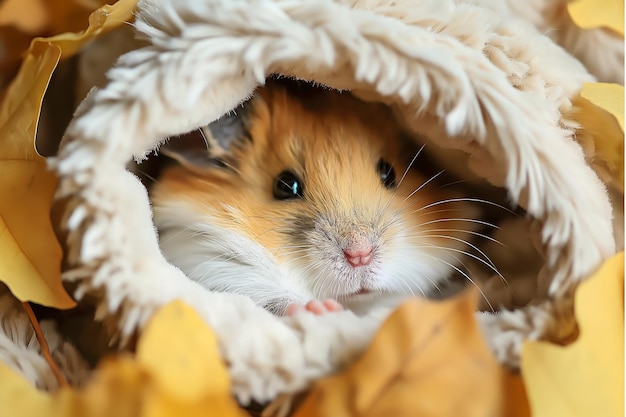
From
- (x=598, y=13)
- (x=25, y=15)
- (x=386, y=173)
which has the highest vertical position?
(x=598, y=13)

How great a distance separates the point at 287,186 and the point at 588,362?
45 centimetres

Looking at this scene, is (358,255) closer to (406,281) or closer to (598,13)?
(406,281)

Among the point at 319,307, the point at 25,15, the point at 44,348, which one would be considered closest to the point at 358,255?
the point at 319,307

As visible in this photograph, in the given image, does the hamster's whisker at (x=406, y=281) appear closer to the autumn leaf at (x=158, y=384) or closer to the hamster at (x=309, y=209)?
the hamster at (x=309, y=209)

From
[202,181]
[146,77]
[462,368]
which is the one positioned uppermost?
[146,77]

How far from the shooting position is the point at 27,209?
64 cm

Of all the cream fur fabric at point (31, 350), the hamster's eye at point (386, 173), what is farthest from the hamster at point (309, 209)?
the cream fur fabric at point (31, 350)

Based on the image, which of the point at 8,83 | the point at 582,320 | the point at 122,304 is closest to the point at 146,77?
the point at 122,304

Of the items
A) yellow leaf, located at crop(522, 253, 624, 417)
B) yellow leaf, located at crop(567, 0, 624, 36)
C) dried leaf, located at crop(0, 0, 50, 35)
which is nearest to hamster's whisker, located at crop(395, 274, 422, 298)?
yellow leaf, located at crop(522, 253, 624, 417)

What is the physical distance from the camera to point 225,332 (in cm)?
54

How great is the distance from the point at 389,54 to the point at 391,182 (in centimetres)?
30

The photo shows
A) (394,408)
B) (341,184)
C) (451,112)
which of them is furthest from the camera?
(341,184)

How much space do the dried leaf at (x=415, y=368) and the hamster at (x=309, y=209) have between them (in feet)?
0.86

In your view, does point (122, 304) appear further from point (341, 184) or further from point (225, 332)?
point (341, 184)
